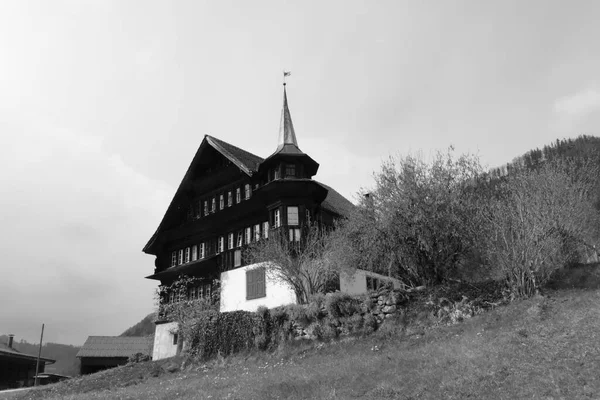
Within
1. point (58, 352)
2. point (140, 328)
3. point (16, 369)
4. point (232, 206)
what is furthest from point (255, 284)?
point (58, 352)

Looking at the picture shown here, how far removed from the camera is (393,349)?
67.7ft

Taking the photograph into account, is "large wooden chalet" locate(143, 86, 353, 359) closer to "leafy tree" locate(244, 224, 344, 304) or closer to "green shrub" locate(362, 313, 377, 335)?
"leafy tree" locate(244, 224, 344, 304)

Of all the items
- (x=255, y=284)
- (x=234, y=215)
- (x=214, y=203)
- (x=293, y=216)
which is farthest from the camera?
(x=214, y=203)

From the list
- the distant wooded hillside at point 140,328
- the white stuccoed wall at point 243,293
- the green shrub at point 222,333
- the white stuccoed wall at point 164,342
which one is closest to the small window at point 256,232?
the white stuccoed wall at point 243,293

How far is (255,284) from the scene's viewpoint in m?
33.4

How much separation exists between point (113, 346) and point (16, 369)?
32.6 feet


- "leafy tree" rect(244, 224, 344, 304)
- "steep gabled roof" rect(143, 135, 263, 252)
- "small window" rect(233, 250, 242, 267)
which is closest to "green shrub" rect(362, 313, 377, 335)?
"leafy tree" rect(244, 224, 344, 304)

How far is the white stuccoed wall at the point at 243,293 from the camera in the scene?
104 ft

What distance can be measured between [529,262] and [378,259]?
7.65 meters

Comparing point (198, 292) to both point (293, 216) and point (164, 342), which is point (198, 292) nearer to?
point (164, 342)

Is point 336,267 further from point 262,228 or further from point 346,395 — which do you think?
point 346,395

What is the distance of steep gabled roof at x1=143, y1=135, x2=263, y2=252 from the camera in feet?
122

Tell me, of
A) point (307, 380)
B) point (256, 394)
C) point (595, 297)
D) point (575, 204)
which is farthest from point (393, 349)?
point (575, 204)

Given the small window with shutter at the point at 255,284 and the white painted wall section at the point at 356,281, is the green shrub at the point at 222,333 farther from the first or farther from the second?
the white painted wall section at the point at 356,281
